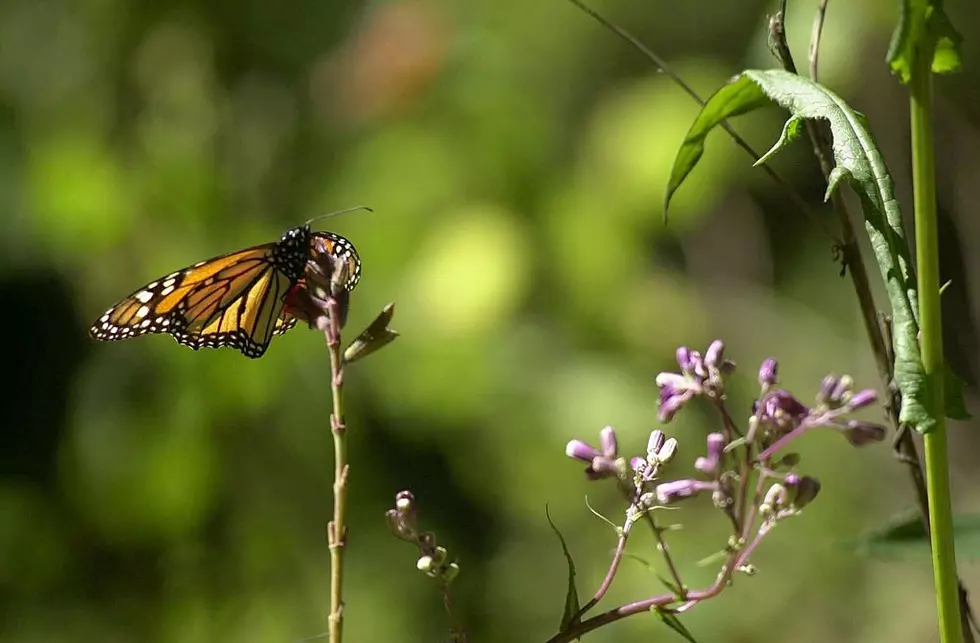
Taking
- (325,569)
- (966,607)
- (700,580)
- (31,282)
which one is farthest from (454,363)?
(966,607)

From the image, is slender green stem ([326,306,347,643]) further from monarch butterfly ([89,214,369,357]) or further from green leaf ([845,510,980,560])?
green leaf ([845,510,980,560])

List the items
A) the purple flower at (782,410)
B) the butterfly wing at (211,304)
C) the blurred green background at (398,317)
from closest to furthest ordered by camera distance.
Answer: the purple flower at (782,410)
the butterfly wing at (211,304)
the blurred green background at (398,317)

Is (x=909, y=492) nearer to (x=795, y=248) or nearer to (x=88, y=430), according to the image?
(x=795, y=248)

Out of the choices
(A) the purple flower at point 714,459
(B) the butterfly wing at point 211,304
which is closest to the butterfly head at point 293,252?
(B) the butterfly wing at point 211,304

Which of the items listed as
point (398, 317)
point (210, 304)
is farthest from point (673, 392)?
point (398, 317)

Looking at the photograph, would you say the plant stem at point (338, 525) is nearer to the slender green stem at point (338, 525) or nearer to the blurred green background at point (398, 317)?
the slender green stem at point (338, 525)

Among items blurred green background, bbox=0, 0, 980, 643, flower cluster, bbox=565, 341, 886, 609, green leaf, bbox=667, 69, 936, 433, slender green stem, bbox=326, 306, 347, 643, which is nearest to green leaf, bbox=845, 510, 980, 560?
flower cluster, bbox=565, 341, 886, 609
